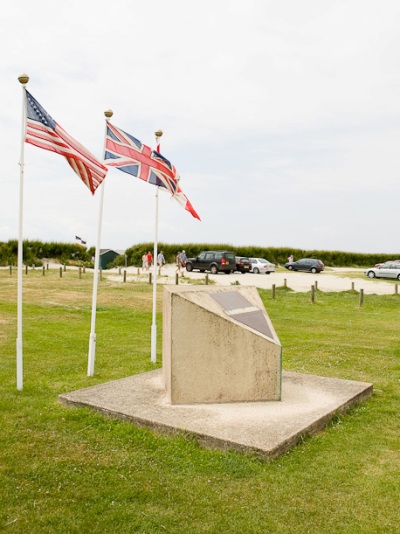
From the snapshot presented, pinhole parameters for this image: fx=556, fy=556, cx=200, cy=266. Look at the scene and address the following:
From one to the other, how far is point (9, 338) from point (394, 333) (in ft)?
31.6

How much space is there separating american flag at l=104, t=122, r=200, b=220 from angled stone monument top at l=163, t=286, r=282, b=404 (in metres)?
3.07

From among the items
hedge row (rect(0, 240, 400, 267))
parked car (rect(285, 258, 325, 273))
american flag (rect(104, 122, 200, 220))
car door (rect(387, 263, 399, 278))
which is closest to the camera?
american flag (rect(104, 122, 200, 220))

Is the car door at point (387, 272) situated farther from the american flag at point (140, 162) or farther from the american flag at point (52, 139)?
the american flag at point (52, 139)

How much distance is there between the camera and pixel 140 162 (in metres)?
9.48

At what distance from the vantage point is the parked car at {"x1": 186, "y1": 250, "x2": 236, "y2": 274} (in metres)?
39.0

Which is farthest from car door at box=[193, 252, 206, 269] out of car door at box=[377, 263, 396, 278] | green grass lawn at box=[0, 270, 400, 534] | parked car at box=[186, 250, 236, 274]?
green grass lawn at box=[0, 270, 400, 534]

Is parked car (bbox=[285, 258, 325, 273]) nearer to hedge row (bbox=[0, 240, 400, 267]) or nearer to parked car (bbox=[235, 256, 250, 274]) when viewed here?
parked car (bbox=[235, 256, 250, 274])

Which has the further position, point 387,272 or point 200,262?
point 200,262

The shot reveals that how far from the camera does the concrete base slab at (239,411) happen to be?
19.1ft

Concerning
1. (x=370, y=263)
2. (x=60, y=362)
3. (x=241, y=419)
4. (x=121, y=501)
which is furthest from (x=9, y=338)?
(x=370, y=263)

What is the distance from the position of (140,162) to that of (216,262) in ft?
97.4

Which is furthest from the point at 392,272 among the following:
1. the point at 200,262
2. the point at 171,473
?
the point at 171,473

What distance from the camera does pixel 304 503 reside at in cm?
466

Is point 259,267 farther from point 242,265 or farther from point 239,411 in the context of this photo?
point 239,411
